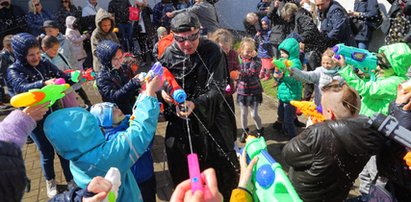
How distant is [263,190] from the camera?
1.76 m

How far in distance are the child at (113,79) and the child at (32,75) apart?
1.77 ft

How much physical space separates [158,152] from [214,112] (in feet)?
6.94

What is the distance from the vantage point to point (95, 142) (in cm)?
209

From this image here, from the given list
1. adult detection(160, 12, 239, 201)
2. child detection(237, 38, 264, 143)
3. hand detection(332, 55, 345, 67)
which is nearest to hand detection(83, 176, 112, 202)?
adult detection(160, 12, 239, 201)

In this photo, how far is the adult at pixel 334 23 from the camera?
19.8 ft

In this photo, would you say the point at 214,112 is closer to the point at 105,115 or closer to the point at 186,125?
the point at 186,125

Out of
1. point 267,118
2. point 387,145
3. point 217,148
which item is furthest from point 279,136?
point 387,145

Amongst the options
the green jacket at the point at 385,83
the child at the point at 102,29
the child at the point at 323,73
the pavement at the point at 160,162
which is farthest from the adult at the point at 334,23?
the child at the point at 102,29

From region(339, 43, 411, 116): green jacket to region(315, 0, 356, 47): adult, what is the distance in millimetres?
2711

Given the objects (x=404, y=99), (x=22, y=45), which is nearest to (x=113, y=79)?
(x=22, y=45)

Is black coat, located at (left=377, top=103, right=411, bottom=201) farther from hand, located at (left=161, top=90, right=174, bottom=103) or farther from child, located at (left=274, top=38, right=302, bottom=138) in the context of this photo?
child, located at (left=274, top=38, right=302, bottom=138)

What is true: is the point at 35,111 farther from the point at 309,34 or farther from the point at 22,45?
the point at 309,34

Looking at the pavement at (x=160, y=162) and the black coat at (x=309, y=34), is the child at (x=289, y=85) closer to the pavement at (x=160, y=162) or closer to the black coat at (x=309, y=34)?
the pavement at (x=160, y=162)

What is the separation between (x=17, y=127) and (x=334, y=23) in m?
5.51
